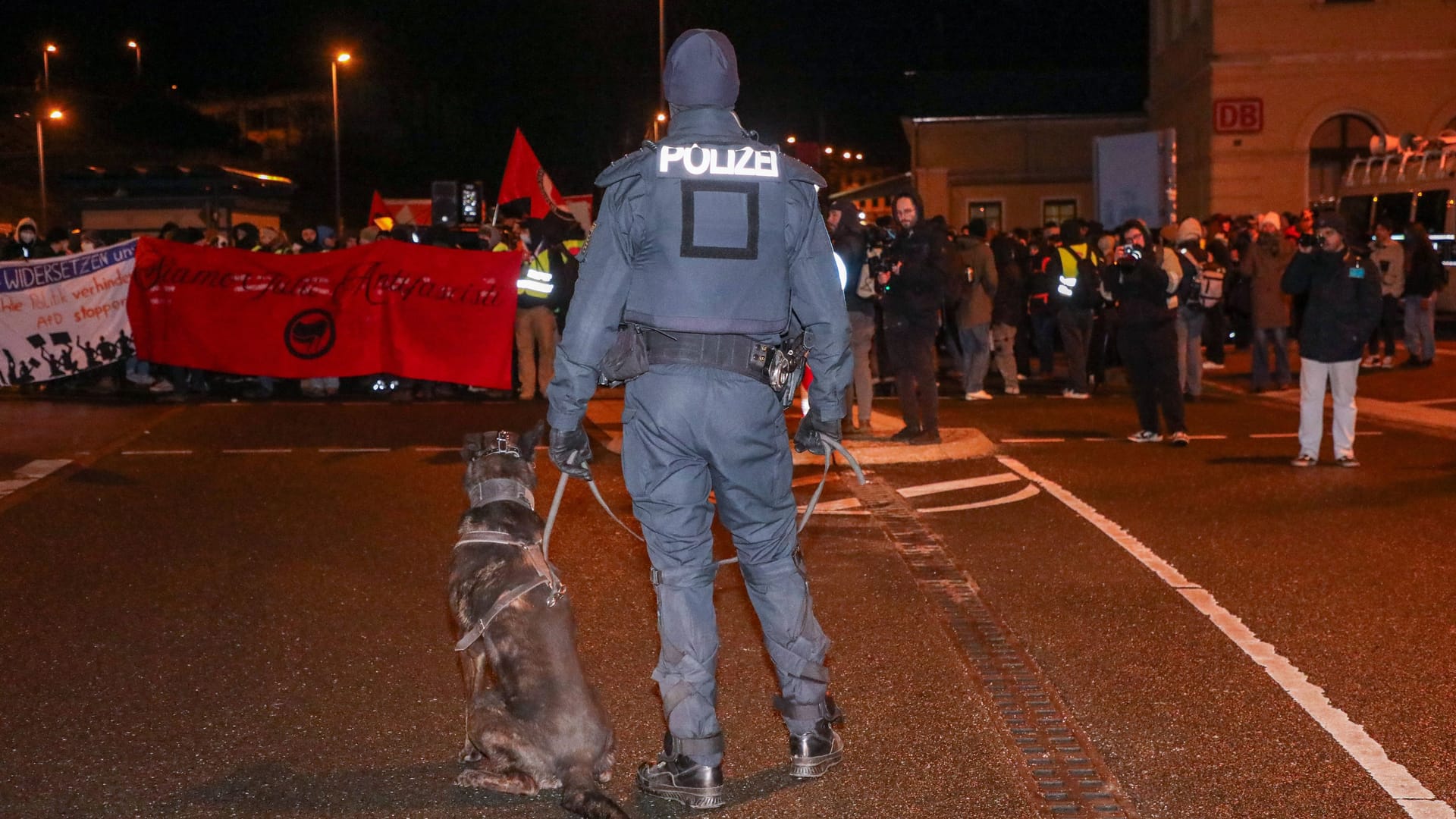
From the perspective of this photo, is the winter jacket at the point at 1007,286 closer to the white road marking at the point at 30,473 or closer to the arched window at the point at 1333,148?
the white road marking at the point at 30,473

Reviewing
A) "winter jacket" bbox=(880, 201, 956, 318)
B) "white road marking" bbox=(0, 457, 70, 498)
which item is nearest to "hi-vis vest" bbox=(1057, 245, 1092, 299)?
"winter jacket" bbox=(880, 201, 956, 318)

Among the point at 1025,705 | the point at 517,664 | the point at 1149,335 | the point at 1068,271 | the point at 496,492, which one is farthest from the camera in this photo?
the point at 1068,271

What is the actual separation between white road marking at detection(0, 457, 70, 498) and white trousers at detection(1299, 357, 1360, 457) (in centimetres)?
903

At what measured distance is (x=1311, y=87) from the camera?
112 feet

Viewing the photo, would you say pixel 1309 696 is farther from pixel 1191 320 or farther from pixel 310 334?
pixel 310 334

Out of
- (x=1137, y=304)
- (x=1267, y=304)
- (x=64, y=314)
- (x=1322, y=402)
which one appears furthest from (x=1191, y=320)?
(x=64, y=314)

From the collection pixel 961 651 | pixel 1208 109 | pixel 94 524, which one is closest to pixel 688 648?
pixel 961 651

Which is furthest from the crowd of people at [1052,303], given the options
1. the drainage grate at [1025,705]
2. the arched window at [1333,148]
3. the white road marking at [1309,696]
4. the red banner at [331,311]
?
the arched window at [1333,148]

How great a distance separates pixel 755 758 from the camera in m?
4.80

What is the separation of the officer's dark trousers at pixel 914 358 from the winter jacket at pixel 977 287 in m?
3.84

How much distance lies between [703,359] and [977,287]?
38.8 feet

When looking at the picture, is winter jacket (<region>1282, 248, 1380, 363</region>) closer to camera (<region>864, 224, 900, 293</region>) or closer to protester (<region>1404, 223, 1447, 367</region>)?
camera (<region>864, 224, 900, 293</region>)

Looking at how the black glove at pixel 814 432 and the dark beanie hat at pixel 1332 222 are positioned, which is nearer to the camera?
the black glove at pixel 814 432

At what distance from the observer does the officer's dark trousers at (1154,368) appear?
12.1 metres
